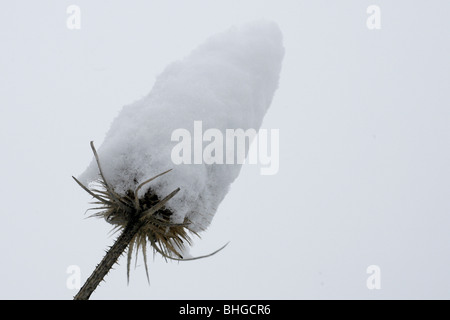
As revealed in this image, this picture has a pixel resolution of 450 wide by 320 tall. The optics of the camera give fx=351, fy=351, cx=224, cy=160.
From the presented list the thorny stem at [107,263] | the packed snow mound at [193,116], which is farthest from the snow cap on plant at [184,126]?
the thorny stem at [107,263]

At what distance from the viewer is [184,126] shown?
206 cm

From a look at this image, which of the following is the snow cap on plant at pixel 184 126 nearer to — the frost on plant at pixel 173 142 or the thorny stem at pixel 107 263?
the frost on plant at pixel 173 142

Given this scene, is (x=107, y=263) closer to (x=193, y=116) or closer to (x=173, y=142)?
(x=173, y=142)

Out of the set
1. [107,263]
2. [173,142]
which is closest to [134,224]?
[107,263]

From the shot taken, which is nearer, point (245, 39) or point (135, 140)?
point (135, 140)

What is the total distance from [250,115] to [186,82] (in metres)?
0.47

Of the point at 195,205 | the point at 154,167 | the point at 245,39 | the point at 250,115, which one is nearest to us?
the point at 154,167

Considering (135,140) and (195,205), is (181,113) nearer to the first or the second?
(135,140)

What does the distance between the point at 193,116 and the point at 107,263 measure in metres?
0.97

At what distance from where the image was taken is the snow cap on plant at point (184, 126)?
2.04 m

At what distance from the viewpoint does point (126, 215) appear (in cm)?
222

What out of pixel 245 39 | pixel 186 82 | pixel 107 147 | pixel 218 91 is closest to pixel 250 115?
pixel 218 91

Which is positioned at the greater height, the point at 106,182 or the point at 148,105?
the point at 148,105

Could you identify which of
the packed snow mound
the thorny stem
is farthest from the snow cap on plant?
the thorny stem
